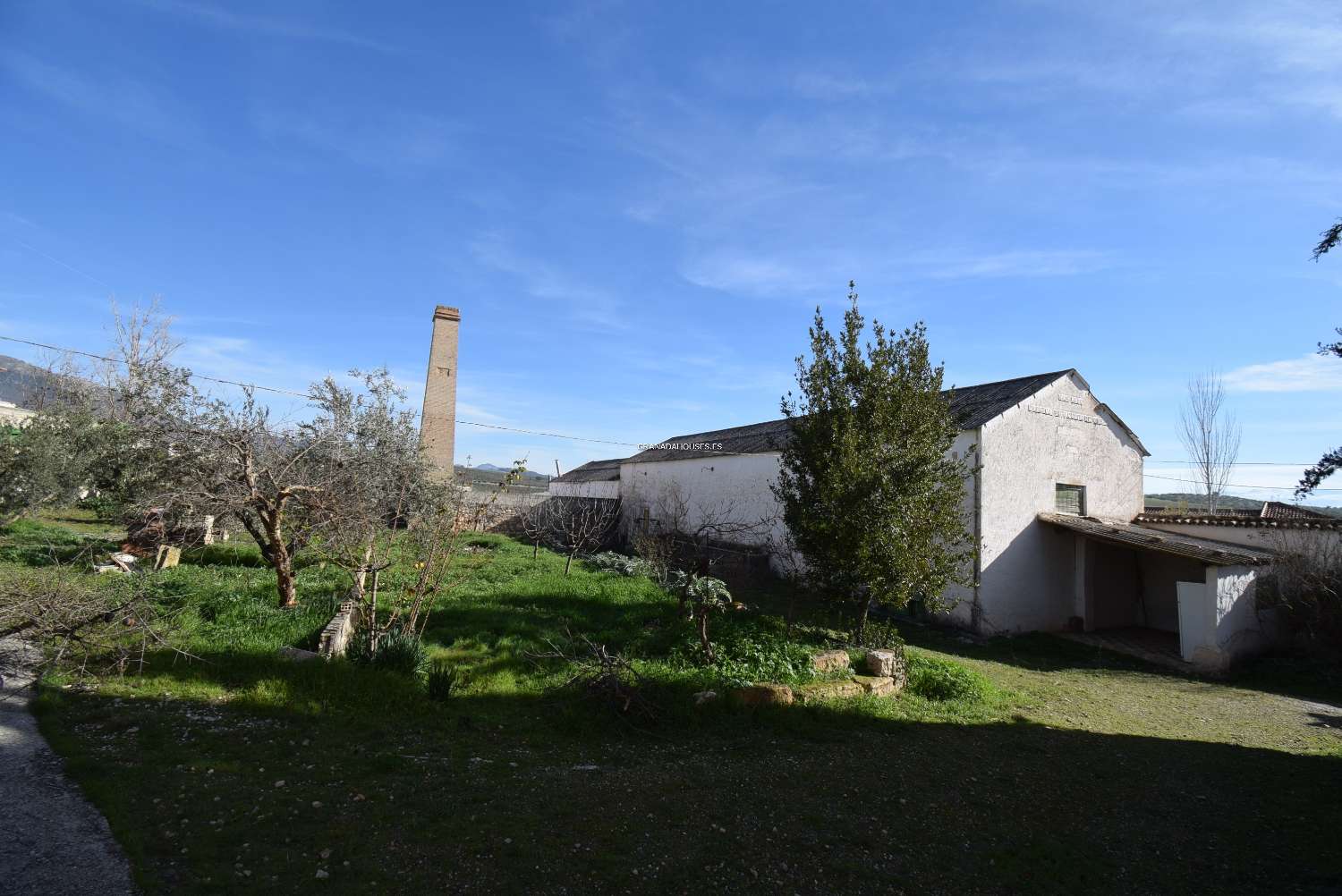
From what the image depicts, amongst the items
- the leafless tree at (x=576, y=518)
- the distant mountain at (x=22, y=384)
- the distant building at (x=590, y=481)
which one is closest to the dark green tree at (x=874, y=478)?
the leafless tree at (x=576, y=518)

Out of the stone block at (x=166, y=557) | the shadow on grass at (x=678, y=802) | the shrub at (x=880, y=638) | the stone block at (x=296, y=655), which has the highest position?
the stone block at (x=166, y=557)

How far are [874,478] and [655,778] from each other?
5.42m

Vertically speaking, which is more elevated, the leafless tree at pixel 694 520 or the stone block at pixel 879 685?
the leafless tree at pixel 694 520

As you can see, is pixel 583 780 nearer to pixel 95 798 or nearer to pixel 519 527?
pixel 95 798

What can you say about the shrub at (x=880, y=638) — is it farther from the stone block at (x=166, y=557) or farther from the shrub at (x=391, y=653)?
the stone block at (x=166, y=557)

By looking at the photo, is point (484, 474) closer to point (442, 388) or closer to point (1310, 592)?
point (442, 388)

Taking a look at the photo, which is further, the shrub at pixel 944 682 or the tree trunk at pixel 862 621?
the tree trunk at pixel 862 621

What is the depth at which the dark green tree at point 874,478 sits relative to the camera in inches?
359

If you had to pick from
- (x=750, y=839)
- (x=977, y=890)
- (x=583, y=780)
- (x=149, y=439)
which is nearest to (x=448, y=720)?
(x=583, y=780)

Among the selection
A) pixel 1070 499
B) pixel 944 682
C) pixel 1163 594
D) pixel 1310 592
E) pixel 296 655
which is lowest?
pixel 944 682

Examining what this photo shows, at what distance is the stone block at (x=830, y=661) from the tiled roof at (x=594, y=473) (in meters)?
21.6

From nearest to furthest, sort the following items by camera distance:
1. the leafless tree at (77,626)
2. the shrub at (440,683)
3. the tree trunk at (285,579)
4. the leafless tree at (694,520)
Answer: the leafless tree at (77,626)
the shrub at (440,683)
the tree trunk at (285,579)
the leafless tree at (694,520)

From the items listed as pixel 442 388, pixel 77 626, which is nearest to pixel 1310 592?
pixel 77 626

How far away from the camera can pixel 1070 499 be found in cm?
1554
